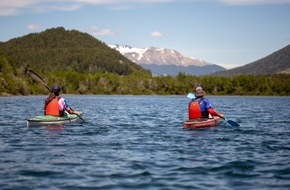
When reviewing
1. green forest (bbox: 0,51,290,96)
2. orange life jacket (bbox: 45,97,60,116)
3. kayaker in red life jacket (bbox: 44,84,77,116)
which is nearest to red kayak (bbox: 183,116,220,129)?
kayaker in red life jacket (bbox: 44,84,77,116)

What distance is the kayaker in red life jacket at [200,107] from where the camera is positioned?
27.0 metres

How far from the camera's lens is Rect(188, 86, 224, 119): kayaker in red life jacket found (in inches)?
1062

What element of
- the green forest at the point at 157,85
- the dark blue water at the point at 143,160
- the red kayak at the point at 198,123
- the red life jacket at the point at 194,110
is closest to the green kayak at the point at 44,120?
the dark blue water at the point at 143,160

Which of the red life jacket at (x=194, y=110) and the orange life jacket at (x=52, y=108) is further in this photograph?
the orange life jacket at (x=52, y=108)

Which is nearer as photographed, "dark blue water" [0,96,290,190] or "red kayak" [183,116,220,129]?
"dark blue water" [0,96,290,190]

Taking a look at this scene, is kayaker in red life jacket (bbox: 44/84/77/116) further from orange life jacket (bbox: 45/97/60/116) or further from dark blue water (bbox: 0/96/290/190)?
dark blue water (bbox: 0/96/290/190)

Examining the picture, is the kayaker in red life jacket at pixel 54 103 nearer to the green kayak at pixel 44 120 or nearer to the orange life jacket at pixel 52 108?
the orange life jacket at pixel 52 108

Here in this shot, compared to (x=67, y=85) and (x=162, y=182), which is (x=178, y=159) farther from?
(x=67, y=85)

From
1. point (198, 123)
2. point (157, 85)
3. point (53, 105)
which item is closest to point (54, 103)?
point (53, 105)

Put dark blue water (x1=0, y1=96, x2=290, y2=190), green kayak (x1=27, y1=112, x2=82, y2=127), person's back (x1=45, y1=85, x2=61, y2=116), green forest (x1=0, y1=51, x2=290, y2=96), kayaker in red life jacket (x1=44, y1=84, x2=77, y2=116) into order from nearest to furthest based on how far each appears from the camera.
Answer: dark blue water (x1=0, y1=96, x2=290, y2=190) → green kayak (x1=27, y1=112, x2=82, y2=127) → kayaker in red life jacket (x1=44, y1=84, x2=77, y2=116) → person's back (x1=45, y1=85, x2=61, y2=116) → green forest (x1=0, y1=51, x2=290, y2=96)

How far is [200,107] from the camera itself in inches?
1076

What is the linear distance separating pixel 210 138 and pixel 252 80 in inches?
7081

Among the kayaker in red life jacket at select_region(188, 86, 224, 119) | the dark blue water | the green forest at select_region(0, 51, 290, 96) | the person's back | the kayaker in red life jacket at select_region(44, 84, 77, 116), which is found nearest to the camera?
the dark blue water

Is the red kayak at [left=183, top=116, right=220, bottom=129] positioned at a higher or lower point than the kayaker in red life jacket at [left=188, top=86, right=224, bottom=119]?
lower
